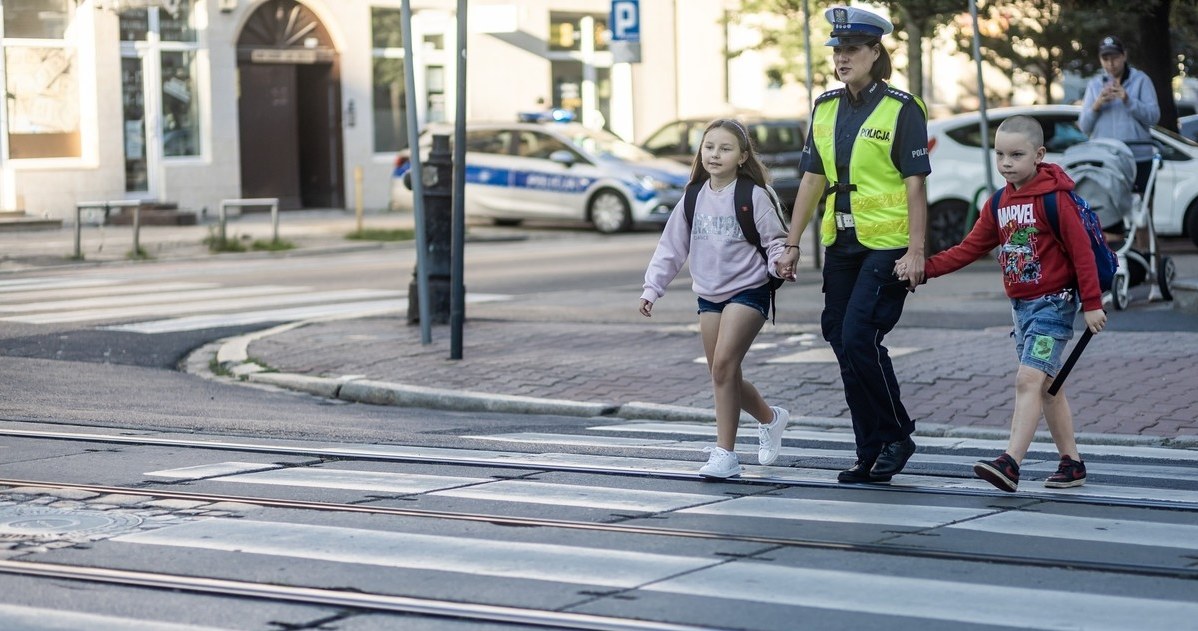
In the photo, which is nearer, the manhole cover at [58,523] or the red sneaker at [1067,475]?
the manhole cover at [58,523]

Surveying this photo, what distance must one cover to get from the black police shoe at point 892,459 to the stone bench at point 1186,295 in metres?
6.36

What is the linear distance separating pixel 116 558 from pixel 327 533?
28.4 inches

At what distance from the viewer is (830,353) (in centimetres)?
1151

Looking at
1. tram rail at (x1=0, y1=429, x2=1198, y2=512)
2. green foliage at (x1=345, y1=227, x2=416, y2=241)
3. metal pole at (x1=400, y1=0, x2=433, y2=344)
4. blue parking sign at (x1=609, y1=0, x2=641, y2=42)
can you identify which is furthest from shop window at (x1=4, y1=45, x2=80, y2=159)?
tram rail at (x1=0, y1=429, x2=1198, y2=512)

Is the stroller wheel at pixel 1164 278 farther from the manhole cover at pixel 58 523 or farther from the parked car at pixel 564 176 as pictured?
the parked car at pixel 564 176

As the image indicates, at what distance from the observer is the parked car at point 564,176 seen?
2581cm

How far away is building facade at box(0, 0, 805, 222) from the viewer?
27.3 meters

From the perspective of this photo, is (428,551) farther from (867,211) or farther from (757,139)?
(757,139)

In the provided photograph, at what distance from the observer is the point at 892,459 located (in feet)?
23.3

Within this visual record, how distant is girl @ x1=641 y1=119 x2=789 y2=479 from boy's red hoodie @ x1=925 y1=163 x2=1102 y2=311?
74cm

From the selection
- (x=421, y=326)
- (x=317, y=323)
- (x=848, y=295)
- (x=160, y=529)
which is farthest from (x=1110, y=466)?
(x=317, y=323)

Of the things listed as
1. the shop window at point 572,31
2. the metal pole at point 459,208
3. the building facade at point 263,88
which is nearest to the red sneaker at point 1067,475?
the metal pole at point 459,208

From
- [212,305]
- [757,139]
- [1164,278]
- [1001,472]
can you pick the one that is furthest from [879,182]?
[757,139]

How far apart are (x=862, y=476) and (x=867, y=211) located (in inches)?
41.5
